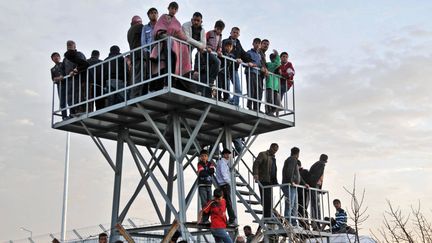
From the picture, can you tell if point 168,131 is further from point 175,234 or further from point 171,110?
point 175,234

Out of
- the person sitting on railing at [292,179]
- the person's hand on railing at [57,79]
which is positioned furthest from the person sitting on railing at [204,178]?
the person's hand on railing at [57,79]

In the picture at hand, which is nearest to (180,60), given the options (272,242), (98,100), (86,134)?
(98,100)

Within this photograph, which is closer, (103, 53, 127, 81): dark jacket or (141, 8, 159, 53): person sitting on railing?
(141, 8, 159, 53): person sitting on railing

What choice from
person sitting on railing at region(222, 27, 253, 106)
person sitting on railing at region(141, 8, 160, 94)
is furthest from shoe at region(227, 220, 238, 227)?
person sitting on railing at region(141, 8, 160, 94)

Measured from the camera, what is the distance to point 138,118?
64.2 feet

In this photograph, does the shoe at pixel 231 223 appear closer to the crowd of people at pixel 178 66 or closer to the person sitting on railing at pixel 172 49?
the crowd of people at pixel 178 66

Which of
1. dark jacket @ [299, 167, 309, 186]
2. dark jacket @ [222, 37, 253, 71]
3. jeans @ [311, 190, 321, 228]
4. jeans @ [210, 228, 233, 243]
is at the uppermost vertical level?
dark jacket @ [222, 37, 253, 71]

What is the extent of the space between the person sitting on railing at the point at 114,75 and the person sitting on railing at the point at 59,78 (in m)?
1.31

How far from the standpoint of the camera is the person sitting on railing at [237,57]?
19.0 meters

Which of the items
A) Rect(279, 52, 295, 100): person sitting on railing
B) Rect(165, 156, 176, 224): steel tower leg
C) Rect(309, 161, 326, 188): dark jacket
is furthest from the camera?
Rect(165, 156, 176, 224): steel tower leg

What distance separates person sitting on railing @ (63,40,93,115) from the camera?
19.2 meters

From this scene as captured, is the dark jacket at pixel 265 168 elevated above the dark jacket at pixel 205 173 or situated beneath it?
elevated above

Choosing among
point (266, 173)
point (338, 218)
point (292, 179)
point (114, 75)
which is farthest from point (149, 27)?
point (338, 218)

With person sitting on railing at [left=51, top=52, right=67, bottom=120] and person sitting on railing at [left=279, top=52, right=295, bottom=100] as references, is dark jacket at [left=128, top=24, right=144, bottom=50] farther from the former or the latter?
person sitting on railing at [left=279, top=52, right=295, bottom=100]
